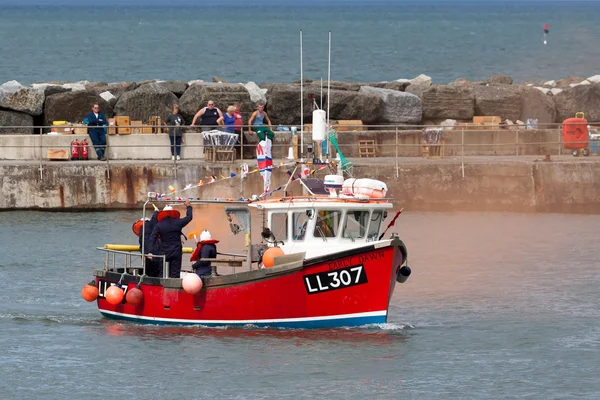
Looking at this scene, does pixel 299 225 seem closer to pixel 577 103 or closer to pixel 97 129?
pixel 97 129

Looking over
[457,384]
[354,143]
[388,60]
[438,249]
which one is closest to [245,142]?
[354,143]

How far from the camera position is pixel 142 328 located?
2117 centimetres

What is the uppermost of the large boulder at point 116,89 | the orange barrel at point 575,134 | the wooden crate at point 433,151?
the large boulder at point 116,89

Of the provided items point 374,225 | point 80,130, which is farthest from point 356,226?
point 80,130

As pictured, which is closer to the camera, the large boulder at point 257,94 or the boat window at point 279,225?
the boat window at point 279,225

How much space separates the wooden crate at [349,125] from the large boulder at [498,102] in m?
4.08

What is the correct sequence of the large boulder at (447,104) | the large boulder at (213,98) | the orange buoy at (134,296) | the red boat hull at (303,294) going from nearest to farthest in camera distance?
1. the red boat hull at (303,294)
2. the orange buoy at (134,296)
3. the large boulder at (213,98)
4. the large boulder at (447,104)

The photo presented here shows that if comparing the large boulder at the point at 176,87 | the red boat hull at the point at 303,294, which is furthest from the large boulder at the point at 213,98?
the red boat hull at the point at 303,294

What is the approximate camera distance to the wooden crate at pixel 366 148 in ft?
105

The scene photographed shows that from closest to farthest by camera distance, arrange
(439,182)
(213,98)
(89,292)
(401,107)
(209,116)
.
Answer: (89,292) < (439,182) < (209,116) < (213,98) < (401,107)

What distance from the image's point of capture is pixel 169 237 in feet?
67.7

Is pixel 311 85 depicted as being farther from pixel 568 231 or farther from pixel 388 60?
pixel 388 60

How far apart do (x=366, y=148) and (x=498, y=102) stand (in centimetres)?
568

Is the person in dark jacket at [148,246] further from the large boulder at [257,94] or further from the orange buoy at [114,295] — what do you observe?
the large boulder at [257,94]
